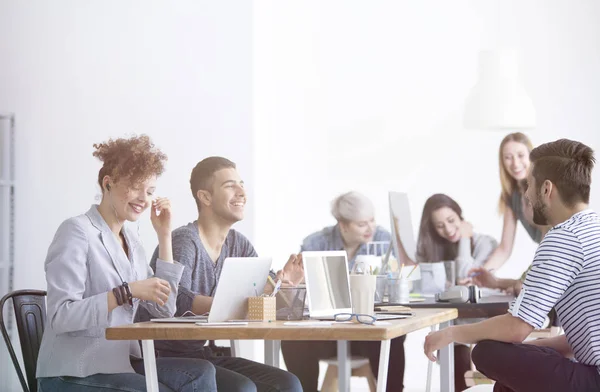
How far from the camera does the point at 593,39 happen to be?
582 centimetres

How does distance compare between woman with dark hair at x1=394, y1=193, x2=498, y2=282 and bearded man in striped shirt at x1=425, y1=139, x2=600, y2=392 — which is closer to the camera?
bearded man in striped shirt at x1=425, y1=139, x2=600, y2=392

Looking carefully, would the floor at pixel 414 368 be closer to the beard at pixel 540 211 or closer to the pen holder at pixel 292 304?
the pen holder at pixel 292 304

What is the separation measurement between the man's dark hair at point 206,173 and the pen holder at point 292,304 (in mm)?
1009

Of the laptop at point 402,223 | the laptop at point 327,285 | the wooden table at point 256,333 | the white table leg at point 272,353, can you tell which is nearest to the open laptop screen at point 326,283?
the laptop at point 327,285

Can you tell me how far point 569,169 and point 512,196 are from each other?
3406mm

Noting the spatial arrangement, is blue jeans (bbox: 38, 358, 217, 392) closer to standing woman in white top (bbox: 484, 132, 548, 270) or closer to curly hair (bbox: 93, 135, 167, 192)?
curly hair (bbox: 93, 135, 167, 192)

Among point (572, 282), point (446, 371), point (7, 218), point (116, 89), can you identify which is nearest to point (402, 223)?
point (446, 371)

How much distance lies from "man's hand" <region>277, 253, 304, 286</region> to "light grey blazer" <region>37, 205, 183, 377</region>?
63cm

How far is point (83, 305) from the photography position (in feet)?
7.73

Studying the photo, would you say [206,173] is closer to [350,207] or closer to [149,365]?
[149,365]

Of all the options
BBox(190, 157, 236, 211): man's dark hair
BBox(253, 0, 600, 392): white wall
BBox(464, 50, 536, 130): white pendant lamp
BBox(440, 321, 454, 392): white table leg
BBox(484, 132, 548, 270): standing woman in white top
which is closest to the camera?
BBox(440, 321, 454, 392): white table leg

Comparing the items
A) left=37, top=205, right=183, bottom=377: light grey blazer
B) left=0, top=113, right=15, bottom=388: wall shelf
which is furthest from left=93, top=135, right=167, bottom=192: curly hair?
left=0, top=113, right=15, bottom=388: wall shelf

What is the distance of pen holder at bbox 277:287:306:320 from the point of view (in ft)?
8.30

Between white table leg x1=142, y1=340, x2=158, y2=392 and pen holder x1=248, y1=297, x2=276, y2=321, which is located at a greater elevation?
pen holder x1=248, y1=297, x2=276, y2=321
